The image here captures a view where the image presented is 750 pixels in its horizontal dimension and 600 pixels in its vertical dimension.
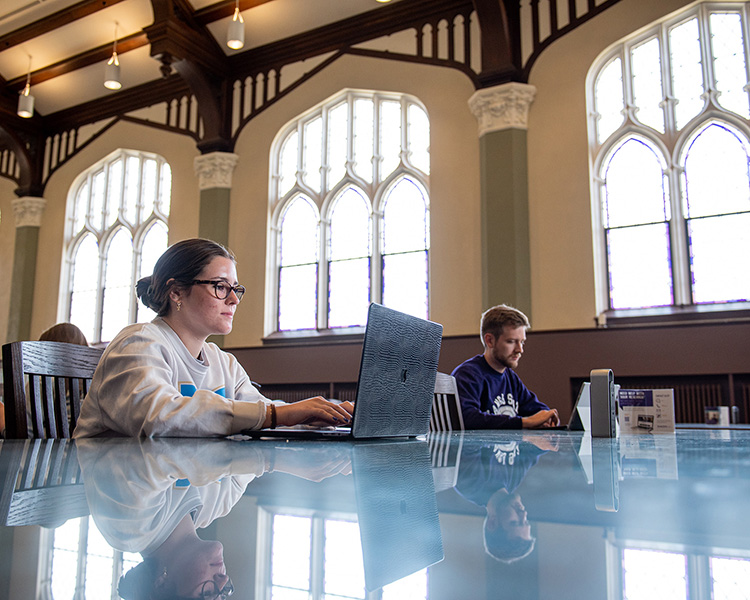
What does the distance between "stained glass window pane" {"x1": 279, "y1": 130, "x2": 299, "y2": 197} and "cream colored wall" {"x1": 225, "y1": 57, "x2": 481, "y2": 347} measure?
0.21m

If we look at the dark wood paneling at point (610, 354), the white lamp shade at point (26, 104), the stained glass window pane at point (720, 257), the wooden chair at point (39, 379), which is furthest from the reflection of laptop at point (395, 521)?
the white lamp shade at point (26, 104)

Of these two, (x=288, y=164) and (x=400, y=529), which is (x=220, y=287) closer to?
(x=400, y=529)

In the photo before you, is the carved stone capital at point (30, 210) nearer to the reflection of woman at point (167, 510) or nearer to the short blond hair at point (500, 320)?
the short blond hair at point (500, 320)

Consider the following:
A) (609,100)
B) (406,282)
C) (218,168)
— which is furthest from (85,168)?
(609,100)

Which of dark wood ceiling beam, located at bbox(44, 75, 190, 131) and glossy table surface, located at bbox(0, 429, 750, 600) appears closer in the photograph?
glossy table surface, located at bbox(0, 429, 750, 600)

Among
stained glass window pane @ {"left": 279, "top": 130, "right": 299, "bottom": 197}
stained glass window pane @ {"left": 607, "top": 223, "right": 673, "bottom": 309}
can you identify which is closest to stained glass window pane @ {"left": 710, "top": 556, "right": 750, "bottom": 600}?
stained glass window pane @ {"left": 607, "top": 223, "right": 673, "bottom": 309}

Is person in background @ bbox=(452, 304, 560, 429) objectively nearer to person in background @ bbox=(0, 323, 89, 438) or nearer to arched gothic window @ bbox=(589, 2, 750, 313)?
person in background @ bbox=(0, 323, 89, 438)

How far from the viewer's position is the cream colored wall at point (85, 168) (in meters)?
8.73

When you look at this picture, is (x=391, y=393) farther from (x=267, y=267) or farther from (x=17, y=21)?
(x=17, y=21)

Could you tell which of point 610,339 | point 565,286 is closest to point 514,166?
point 565,286

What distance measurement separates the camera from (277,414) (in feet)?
5.27

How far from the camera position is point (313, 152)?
817cm

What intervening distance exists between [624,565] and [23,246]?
1131cm

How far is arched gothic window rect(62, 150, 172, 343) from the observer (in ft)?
30.4
